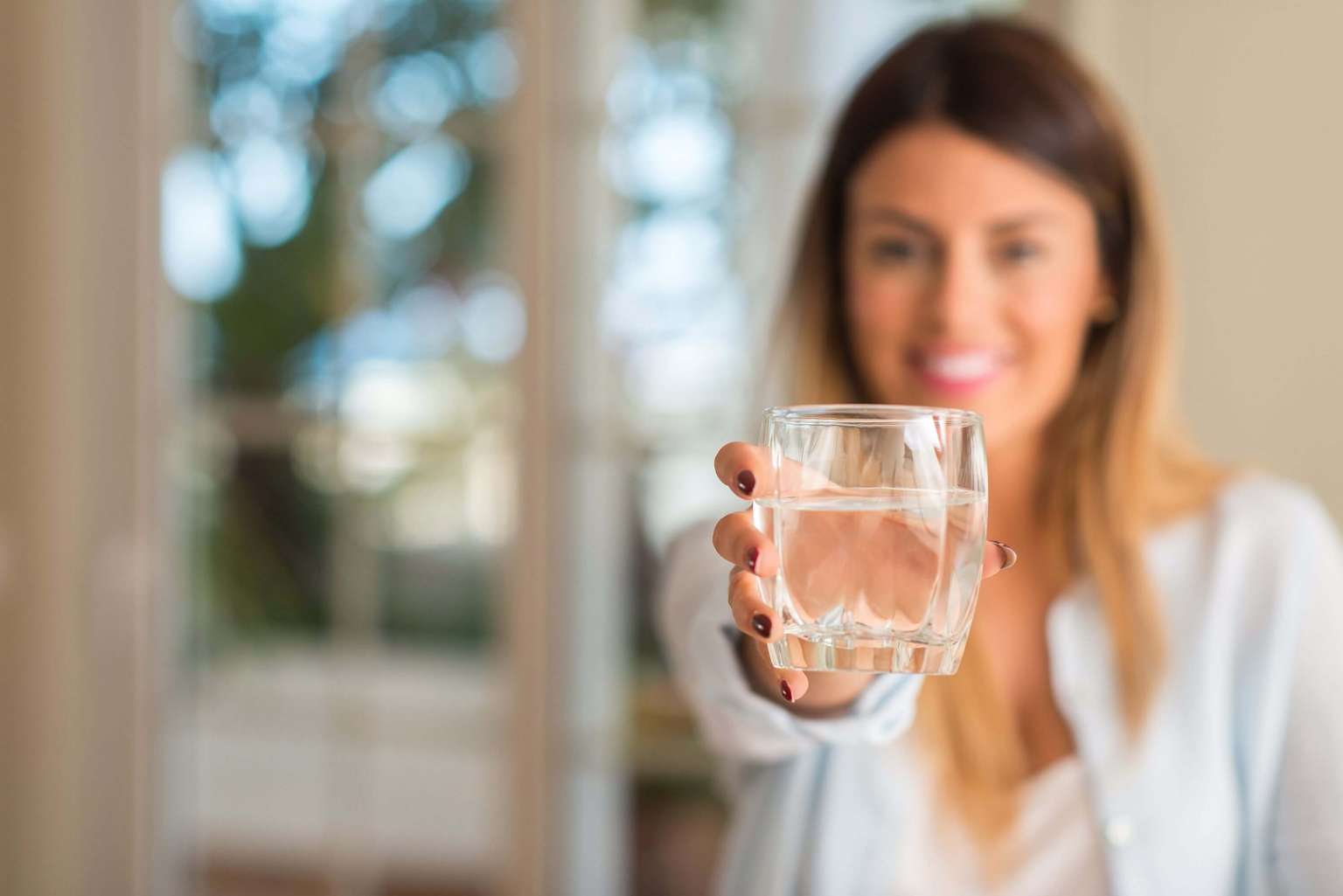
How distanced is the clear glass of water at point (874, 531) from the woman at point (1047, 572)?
1.32ft

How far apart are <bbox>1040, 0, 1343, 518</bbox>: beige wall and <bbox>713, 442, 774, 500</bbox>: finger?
125cm

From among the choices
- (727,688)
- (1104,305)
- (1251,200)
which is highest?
(1251,200)

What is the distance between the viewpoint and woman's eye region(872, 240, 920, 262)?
118 cm

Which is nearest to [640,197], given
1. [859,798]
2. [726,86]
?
[726,86]

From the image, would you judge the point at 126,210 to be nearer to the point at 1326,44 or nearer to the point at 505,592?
the point at 505,592

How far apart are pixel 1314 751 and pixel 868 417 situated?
2.68 feet

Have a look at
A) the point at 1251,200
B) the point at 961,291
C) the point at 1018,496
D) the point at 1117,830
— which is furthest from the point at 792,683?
the point at 1251,200

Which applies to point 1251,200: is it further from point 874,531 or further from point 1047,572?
point 874,531

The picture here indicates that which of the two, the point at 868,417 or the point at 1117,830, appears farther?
the point at 1117,830

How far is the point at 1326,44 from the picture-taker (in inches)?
65.1

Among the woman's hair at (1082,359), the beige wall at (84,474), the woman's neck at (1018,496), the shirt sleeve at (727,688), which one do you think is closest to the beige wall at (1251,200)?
the woman's hair at (1082,359)

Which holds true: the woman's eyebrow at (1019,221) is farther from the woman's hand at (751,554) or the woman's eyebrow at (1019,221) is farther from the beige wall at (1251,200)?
the beige wall at (1251,200)

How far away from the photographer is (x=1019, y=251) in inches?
45.8

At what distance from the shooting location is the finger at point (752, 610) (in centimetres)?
68
